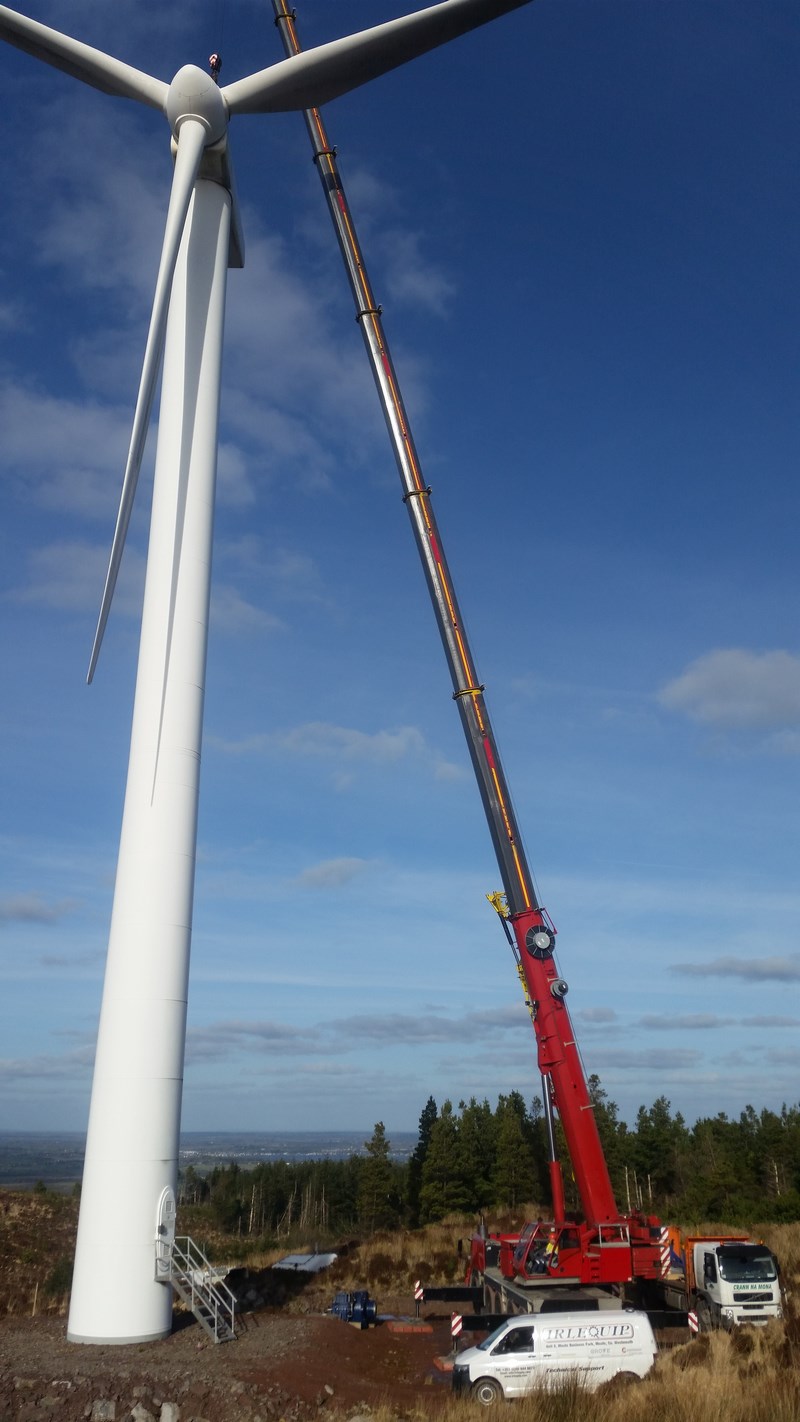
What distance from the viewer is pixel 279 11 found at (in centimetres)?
3581

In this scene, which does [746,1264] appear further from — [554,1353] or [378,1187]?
[378,1187]

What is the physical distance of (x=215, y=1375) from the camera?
16.2m

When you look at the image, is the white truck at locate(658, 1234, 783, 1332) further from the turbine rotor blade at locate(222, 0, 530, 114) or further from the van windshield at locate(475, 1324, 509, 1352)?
the turbine rotor blade at locate(222, 0, 530, 114)

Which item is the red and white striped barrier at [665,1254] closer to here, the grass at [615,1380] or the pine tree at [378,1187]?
the grass at [615,1380]

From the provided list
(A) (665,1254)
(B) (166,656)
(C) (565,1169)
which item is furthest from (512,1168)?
(B) (166,656)

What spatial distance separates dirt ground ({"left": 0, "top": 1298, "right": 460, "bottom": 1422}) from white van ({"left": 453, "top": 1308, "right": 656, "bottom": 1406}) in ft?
3.00

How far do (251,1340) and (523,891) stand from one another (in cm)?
1110

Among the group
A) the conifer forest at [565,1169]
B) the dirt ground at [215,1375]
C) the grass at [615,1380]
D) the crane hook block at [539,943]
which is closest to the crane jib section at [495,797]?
the crane hook block at [539,943]

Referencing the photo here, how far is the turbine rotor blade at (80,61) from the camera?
73.6 feet

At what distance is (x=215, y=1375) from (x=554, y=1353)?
6.04m

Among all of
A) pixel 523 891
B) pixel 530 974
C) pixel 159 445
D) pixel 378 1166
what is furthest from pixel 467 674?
pixel 378 1166

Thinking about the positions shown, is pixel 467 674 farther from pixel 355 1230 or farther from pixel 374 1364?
pixel 355 1230

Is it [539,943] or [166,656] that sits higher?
[166,656]

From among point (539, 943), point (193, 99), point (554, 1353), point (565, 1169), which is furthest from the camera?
point (565, 1169)
